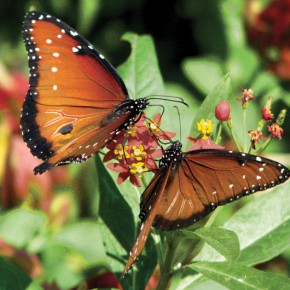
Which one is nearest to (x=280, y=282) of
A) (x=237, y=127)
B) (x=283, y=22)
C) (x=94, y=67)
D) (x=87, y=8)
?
(x=94, y=67)

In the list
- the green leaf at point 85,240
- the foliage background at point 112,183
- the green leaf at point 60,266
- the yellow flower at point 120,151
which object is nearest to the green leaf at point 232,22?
the foliage background at point 112,183

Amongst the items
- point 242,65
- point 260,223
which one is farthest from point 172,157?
point 242,65

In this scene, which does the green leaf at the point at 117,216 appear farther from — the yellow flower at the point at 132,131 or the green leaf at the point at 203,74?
the green leaf at the point at 203,74

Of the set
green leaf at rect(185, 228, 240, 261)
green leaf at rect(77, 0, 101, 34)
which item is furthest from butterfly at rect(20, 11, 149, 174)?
green leaf at rect(77, 0, 101, 34)

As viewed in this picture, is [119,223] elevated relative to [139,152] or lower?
lower

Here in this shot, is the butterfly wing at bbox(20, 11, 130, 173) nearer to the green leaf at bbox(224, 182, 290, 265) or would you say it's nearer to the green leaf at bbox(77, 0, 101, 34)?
the green leaf at bbox(224, 182, 290, 265)

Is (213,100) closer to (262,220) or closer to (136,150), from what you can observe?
(136,150)
